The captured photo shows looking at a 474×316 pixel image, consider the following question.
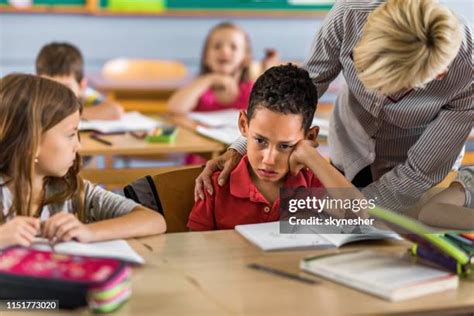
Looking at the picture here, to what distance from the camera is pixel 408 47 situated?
5.98ft

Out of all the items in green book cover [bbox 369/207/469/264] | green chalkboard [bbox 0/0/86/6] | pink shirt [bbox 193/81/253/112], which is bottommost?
pink shirt [bbox 193/81/253/112]

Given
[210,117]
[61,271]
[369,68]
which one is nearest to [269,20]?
[210,117]

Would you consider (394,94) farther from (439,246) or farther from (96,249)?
(96,249)

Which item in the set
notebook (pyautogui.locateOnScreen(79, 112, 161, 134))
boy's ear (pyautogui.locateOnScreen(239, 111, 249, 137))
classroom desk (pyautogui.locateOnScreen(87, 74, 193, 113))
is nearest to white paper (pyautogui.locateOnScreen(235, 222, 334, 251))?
boy's ear (pyautogui.locateOnScreen(239, 111, 249, 137))

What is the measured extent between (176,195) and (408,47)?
76cm

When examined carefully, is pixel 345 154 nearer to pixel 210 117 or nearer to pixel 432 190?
pixel 432 190

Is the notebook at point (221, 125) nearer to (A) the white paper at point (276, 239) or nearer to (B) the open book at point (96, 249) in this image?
(A) the white paper at point (276, 239)

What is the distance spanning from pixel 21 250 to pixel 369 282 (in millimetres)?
652

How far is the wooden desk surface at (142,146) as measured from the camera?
3219 mm

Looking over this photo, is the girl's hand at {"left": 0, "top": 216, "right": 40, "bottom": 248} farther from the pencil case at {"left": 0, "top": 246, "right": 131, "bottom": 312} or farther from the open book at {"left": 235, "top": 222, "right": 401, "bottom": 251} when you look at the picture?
the open book at {"left": 235, "top": 222, "right": 401, "bottom": 251}

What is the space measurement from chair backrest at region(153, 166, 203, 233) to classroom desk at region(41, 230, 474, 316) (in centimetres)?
41

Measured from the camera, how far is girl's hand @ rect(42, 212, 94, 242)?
1.76 m

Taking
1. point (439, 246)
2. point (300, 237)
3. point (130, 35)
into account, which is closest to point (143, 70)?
point (130, 35)

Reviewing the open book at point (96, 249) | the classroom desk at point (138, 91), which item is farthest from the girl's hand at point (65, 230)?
the classroom desk at point (138, 91)
